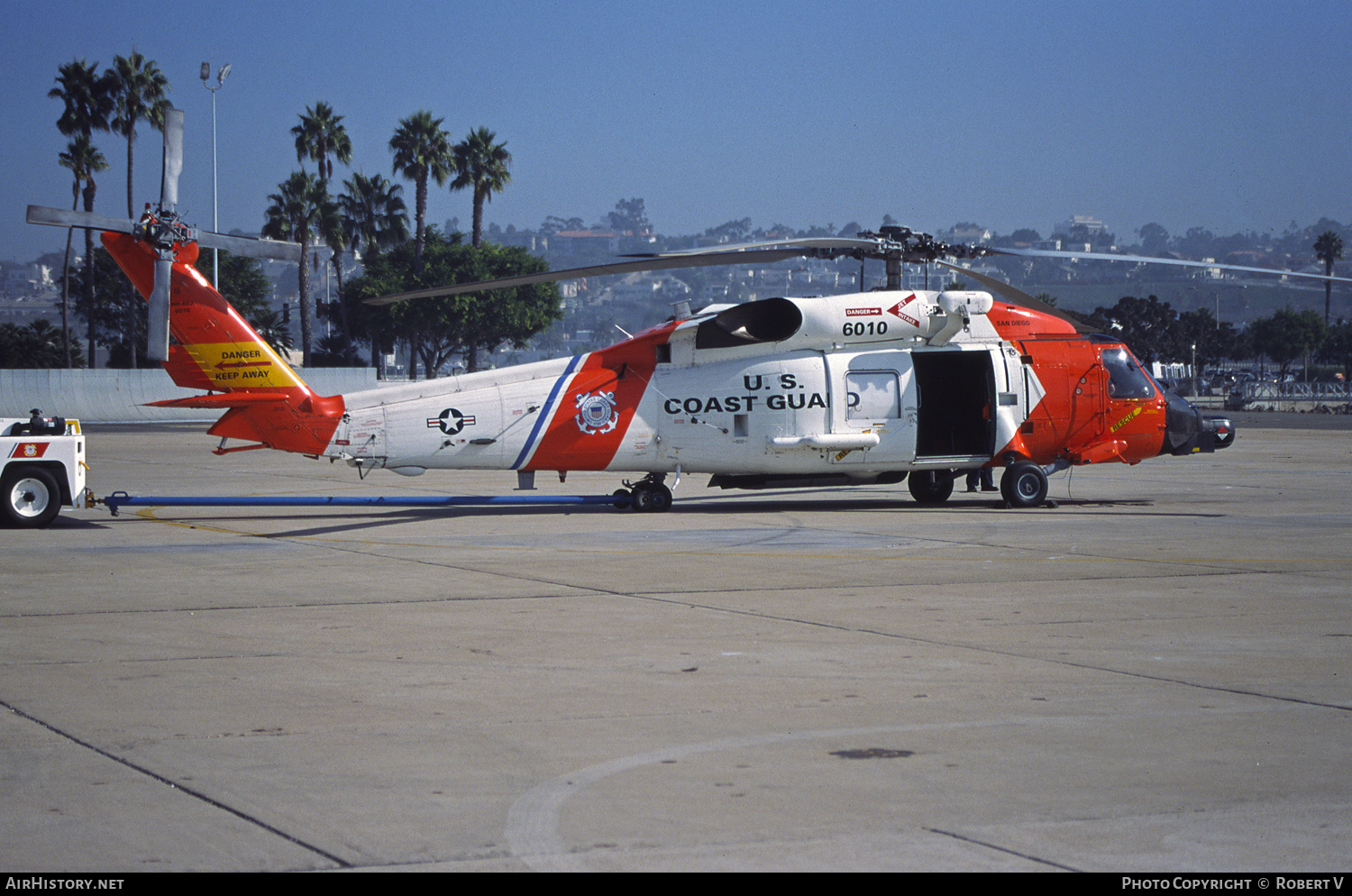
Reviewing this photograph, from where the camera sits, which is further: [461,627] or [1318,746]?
[461,627]

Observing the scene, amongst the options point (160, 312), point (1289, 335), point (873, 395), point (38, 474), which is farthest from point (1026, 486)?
point (1289, 335)

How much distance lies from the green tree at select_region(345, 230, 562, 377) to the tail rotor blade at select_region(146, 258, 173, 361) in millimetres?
70521

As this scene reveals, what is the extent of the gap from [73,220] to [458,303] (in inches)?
2867

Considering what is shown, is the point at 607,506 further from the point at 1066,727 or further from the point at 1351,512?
the point at 1066,727

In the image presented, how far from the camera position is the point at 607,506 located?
66.2ft

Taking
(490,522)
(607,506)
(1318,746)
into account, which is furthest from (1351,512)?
(1318,746)

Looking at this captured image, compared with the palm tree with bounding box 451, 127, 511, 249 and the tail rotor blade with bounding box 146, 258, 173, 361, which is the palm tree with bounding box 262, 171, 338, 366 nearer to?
the palm tree with bounding box 451, 127, 511, 249

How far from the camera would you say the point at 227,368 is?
18.4 metres

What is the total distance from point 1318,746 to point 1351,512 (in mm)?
14782

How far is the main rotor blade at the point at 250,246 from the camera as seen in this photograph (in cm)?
1921

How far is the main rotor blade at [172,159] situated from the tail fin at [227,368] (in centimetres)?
75

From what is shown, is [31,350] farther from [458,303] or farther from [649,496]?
[649,496]

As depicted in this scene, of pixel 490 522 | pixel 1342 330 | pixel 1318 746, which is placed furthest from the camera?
pixel 1342 330
